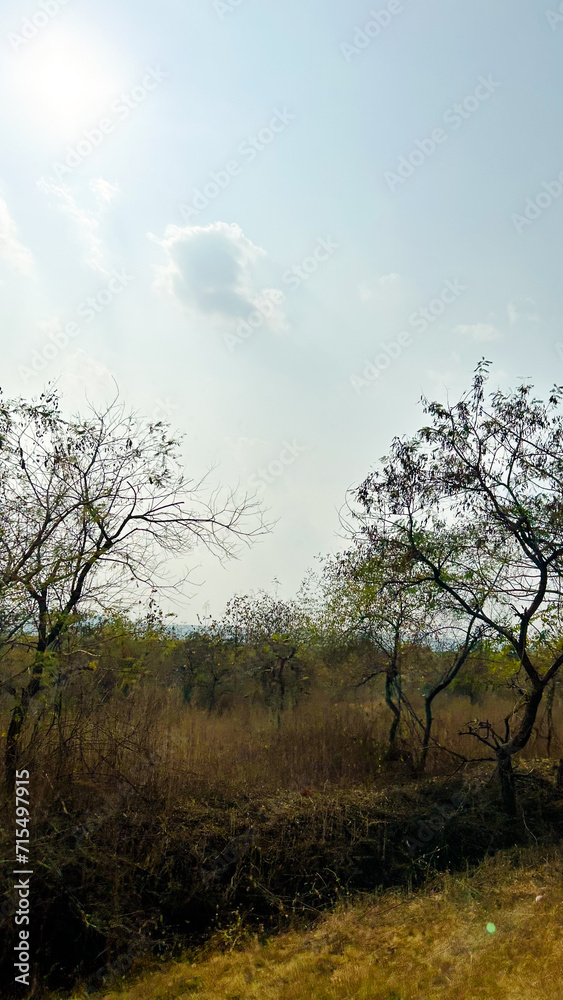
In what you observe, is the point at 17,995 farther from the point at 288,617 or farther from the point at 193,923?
the point at 288,617

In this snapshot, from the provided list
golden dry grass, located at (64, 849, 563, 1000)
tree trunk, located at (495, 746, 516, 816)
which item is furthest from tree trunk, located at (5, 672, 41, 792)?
tree trunk, located at (495, 746, 516, 816)

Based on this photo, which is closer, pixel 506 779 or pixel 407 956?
pixel 407 956

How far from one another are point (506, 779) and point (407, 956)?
3729 mm

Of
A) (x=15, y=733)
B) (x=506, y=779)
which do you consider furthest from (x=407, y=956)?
(x=15, y=733)

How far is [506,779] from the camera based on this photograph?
7.78 meters

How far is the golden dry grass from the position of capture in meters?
4.20

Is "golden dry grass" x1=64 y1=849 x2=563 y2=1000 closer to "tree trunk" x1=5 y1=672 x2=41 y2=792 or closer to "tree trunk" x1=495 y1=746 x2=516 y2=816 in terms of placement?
"tree trunk" x1=495 y1=746 x2=516 y2=816

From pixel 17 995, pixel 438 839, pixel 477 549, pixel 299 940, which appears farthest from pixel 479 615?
Result: pixel 17 995

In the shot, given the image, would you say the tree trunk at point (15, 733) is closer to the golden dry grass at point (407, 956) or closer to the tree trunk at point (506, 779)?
the golden dry grass at point (407, 956)

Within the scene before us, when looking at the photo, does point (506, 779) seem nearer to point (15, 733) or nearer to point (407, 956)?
point (407, 956)

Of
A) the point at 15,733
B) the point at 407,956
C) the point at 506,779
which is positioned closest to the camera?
A: the point at 407,956

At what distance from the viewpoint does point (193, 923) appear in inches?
228

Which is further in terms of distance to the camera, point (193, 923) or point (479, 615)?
point (479, 615)

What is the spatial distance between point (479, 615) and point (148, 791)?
16.6ft
